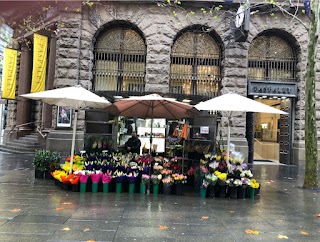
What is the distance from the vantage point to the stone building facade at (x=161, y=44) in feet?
52.2

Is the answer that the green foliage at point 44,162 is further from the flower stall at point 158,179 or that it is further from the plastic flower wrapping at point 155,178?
the plastic flower wrapping at point 155,178

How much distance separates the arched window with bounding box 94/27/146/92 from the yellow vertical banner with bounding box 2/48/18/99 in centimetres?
803

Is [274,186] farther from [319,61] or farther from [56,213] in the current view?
[319,61]

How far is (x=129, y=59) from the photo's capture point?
16703 mm

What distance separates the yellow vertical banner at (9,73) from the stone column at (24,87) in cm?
42

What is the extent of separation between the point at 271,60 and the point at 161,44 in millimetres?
6158

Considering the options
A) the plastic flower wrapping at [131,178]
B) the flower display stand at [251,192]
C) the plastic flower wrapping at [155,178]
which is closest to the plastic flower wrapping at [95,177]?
the plastic flower wrapping at [131,178]

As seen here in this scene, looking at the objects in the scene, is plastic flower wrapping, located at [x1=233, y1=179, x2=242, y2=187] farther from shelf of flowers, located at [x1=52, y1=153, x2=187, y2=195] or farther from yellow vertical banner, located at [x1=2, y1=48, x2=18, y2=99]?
yellow vertical banner, located at [x1=2, y1=48, x2=18, y2=99]

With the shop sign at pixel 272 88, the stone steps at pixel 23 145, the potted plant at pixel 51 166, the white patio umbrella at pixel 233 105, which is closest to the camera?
the white patio umbrella at pixel 233 105

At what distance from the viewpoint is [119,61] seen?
16.6 meters

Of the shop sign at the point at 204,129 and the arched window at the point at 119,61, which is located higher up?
the arched window at the point at 119,61

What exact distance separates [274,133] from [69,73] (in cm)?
1310

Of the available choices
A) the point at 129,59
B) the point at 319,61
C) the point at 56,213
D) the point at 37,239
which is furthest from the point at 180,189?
the point at 319,61

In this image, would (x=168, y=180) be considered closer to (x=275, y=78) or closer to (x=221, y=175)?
(x=221, y=175)
